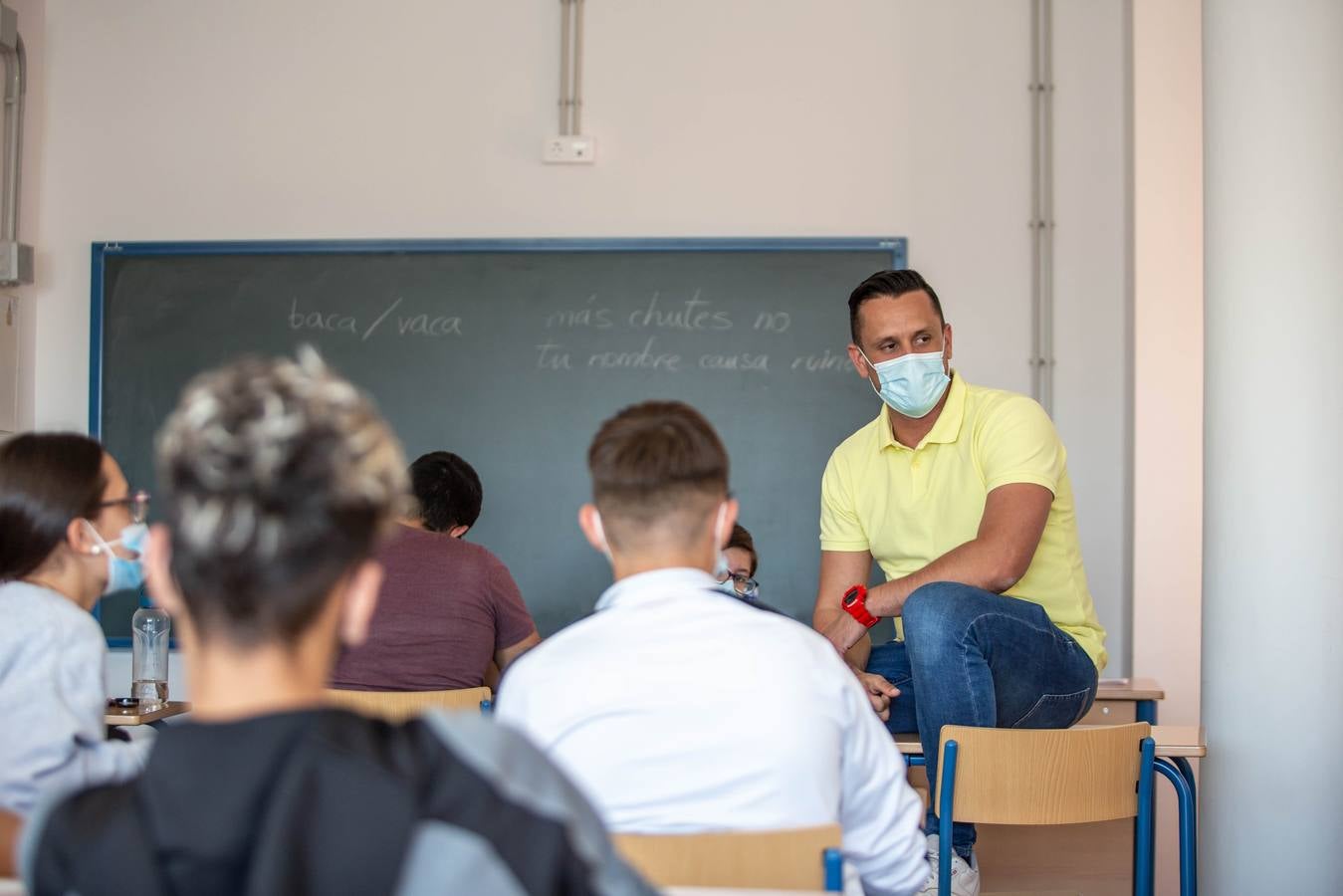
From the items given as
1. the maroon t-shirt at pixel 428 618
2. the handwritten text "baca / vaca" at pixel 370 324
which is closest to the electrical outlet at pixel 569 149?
the handwritten text "baca / vaca" at pixel 370 324

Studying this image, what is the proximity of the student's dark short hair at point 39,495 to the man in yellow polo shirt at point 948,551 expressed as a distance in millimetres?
1334

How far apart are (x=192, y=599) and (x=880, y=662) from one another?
78.4 inches

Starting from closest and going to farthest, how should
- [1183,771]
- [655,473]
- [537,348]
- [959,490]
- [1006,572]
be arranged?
[655,473] → [1183,771] → [1006,572] → [959,490] → [537,348]

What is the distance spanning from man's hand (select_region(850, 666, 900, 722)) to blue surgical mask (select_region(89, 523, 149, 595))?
1364 mm

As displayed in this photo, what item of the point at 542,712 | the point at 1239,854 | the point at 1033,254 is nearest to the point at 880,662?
the point at 1239,854

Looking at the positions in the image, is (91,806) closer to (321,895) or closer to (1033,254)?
(321,895)

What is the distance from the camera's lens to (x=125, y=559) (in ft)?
5.85

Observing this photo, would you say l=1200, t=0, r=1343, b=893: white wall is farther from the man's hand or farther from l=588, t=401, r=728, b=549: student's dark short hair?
l=588, t=401, r=728, b=549: student's dark short hair

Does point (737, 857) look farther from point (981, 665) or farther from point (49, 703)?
point (981, 665)

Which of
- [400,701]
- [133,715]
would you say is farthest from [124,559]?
[133,715]

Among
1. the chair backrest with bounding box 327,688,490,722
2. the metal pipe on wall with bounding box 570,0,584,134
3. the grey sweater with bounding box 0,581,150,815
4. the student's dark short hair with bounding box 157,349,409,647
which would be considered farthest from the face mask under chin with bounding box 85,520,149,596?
the metal pipe on wall with bounding box 570,0,584,134

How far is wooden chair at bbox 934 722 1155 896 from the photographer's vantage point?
199 centimetres

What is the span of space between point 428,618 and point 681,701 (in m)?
1.50

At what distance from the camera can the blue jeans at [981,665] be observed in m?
2.21
